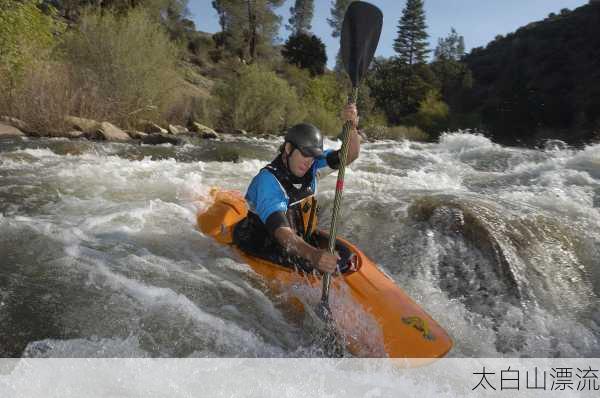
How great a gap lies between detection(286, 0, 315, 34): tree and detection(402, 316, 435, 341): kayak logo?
51232 millimetres

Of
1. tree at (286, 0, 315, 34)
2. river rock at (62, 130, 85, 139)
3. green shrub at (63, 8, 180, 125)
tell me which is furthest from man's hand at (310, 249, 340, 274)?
tree at (286, 0, 315, 34)

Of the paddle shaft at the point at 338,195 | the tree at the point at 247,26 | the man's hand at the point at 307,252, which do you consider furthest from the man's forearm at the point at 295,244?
the tree at the point at 247,26

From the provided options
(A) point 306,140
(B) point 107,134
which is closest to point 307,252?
(A) point 306,140

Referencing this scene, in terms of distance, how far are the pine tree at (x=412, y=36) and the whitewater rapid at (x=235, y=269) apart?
44.0 meters

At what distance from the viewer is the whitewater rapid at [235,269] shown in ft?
7.72

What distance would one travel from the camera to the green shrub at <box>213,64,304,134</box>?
56.6ft

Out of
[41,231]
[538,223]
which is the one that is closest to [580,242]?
[538,223]

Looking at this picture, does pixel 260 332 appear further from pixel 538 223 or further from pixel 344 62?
pixel 538 223

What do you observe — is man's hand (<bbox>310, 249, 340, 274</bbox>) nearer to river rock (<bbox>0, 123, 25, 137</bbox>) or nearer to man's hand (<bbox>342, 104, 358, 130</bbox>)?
man's hand (<bbox>342, 104, 358, 130</bbox>)

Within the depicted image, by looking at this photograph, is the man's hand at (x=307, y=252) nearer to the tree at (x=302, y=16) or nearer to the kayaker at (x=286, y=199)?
the kayaker at (x=286, y=199)

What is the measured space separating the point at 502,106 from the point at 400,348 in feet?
122

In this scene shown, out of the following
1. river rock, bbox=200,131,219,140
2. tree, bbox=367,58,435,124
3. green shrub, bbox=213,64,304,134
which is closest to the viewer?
river rock, bbox=200,131,219,140

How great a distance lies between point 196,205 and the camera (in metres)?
4.84

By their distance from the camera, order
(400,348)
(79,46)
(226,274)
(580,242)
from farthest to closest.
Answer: (79,46), (580,242), (226,274), (400,348)
